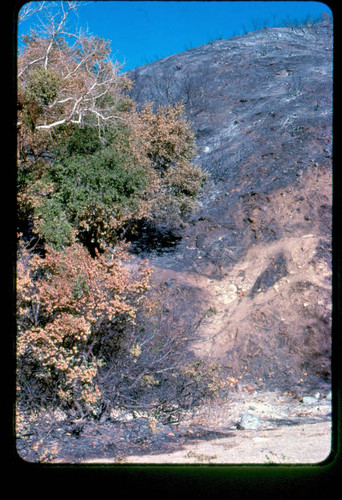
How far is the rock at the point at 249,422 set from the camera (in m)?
7.53

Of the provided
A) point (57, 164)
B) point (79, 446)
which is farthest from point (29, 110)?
point (79, 446)

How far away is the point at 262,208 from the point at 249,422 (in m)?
9.43

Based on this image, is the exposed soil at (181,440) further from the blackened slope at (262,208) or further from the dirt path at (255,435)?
the blackened slope at (262,208)

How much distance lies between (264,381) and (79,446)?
539 centimetres

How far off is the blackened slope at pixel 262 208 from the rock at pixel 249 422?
261 centimetres

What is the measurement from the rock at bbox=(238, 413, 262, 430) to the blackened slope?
8.57 feet

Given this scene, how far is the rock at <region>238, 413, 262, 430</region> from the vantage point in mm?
7528

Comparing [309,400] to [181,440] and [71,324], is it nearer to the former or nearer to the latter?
[181,440]

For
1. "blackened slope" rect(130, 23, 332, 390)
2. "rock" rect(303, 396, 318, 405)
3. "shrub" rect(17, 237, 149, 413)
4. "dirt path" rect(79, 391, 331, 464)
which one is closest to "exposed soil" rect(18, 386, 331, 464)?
"dirt path" rect(79, 391, 331, 464)

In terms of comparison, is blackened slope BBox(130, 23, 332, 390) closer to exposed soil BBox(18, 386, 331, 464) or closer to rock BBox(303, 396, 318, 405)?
rock BBox(303, 396, 318, 405)

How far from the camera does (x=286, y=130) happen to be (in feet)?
58.8

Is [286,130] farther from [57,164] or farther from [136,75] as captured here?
[136,75]
